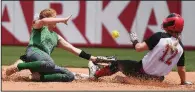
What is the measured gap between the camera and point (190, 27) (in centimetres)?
1644

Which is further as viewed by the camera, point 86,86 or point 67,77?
point 67,77

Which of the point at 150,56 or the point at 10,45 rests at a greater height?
the point at 150,56

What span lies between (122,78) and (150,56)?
0.54 metres

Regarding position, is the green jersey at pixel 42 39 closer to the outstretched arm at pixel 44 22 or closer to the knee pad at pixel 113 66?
the outstretched arm at pixel 44 22

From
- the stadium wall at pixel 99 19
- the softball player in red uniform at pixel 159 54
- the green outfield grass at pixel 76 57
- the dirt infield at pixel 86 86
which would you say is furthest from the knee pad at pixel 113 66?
the stadium wall at pixel 99 19

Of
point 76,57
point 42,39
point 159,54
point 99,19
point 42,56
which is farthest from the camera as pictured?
point 99,19

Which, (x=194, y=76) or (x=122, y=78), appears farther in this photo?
(x=194, y=76)

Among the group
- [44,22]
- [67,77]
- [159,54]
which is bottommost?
[67,77]

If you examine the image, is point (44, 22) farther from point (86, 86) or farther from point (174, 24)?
point (174, 24)

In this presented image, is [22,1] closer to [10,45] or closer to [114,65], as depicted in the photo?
[10,45]

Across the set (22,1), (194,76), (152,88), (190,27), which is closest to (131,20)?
(190,27)

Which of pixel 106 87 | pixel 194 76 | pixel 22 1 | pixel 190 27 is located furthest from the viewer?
pixel 22 1

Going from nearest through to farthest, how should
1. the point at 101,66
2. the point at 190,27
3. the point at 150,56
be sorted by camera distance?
the point at 150,56 < the point at 101,66 < the point at 190,27

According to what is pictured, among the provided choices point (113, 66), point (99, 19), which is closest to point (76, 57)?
point (99, 19)
